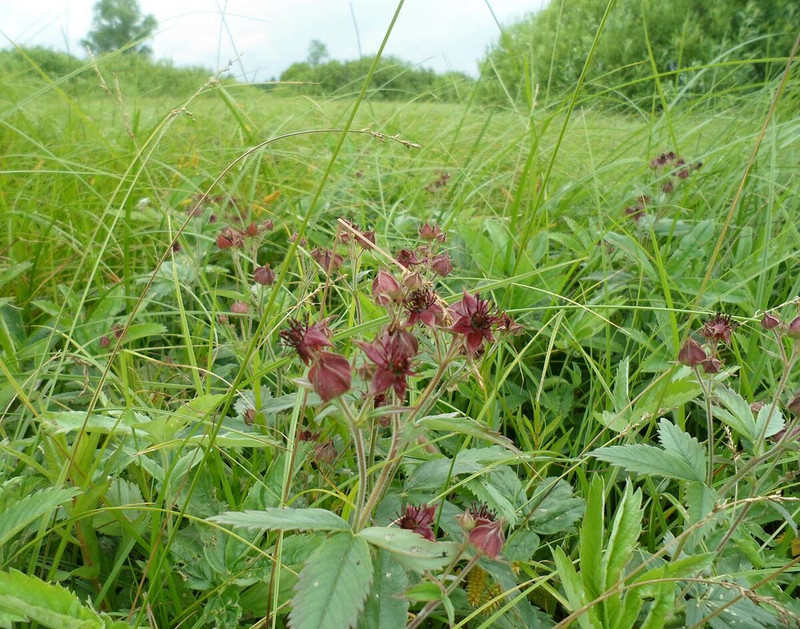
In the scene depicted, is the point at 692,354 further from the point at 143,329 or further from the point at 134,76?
the point at 134,76

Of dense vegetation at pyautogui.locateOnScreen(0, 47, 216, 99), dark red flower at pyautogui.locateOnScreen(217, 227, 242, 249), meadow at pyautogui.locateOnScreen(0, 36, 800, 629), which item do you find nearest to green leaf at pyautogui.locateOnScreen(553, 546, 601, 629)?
meadow at pyautogui.locateOnScreen(0, 36, 800, 629)

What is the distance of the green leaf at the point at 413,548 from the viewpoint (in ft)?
2.09

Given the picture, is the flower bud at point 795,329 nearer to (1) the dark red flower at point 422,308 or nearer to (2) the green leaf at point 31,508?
(1) the dark red flower at point 422,308

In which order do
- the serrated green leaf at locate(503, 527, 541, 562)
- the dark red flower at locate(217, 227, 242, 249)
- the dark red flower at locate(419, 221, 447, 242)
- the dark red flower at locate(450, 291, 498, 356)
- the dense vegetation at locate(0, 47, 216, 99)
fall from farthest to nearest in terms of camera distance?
1. the dense vegetation at locate(0, 47, 216, 99)
2. the dark red flower at locate(217, 227, 242, 249)
3. the dark red flower at locate(419, 221, 447, 242)
4. the serrated green leaf at locate(503, 527, 541, 562)
5. the dark red flower at locate(450, 291, 498, 356)

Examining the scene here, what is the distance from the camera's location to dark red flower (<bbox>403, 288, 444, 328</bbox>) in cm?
77

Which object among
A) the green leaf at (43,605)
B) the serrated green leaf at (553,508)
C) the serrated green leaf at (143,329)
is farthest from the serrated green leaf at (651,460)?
the serrated green leaf at (143,329)

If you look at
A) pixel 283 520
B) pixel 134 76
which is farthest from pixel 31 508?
pixel 134 76

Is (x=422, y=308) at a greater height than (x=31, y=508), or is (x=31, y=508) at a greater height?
(x=422, y=308)

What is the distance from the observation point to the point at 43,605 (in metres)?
0.70

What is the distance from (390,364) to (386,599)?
1.03 feet

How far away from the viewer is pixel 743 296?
5.47ft

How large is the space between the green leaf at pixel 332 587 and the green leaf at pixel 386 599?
79mm

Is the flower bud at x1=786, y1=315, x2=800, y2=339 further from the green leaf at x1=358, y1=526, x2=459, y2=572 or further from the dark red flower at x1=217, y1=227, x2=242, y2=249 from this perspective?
the dark red flower at x1=217, y1=227, x2=242, y2=249

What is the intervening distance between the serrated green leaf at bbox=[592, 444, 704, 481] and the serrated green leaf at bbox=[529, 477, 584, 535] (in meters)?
0.11
